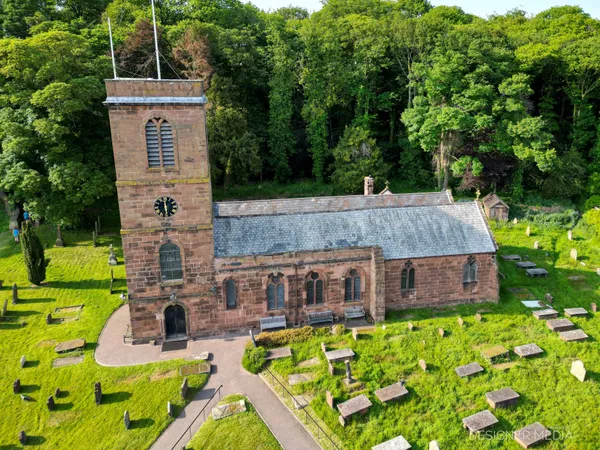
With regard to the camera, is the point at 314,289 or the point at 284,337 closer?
the point at 284,337

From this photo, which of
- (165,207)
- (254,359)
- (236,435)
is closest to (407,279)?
(254,359)

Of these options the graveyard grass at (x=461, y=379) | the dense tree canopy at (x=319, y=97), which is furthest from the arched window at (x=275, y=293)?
the dense tree canopy at (x=319, y=97)

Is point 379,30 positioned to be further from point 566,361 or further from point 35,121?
point 566,361

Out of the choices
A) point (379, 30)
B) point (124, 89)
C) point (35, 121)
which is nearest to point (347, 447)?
point (124, 89)

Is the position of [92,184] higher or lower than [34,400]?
higher

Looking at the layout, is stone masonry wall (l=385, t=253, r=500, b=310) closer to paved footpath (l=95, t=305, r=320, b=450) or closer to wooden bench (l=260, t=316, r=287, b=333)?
wooden bench (l=260, t=316, r=287, b=333)

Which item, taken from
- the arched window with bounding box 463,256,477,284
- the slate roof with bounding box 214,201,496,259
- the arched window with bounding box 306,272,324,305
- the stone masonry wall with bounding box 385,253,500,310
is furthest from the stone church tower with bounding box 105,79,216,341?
the arched window with bounding box 463,256,477,284

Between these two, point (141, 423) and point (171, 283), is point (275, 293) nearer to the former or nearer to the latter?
point (171, 283)
